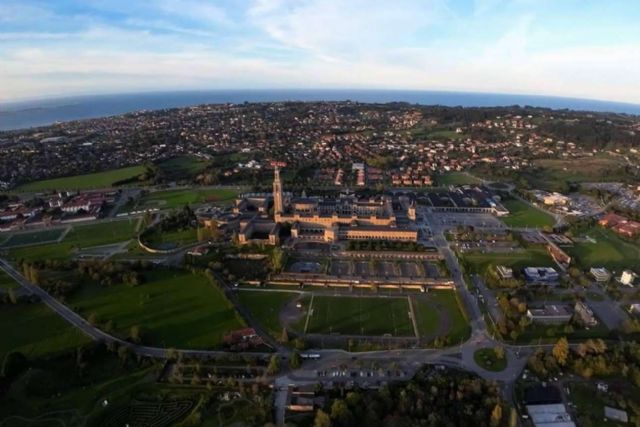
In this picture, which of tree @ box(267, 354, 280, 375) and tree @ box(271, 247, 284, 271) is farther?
tree @ box(271, 247, 284, 271)

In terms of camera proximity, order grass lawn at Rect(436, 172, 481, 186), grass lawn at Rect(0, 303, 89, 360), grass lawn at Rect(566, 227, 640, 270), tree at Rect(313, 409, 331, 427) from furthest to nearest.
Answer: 1. grass lawn at Rect(436, 172, 481, 186)
2. grass lawn at Rect(566, 227, 640, 270)
3. grass lawn at Rect(0, 303, 89, 360)
4. tree at Rect(313, 409, 331, 427)

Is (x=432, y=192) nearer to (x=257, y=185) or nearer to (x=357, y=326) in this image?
(x=257, y=185)

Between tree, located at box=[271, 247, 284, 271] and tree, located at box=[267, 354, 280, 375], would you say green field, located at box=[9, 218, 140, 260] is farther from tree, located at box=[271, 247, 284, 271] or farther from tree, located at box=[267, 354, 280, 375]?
tree, located at box=[267, 354, 280, 375]

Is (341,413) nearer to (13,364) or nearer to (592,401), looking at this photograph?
(592,401)

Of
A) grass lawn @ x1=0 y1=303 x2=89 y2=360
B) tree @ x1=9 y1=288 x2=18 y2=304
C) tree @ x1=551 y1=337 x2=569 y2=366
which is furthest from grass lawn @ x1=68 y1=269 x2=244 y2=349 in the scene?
tree @ x1=551 y1=337 x2=569 y2=366

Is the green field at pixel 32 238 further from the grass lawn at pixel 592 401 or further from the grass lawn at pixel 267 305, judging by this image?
the grass lawn at pixel 592 401

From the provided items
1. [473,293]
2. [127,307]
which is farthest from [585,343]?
[127,307]

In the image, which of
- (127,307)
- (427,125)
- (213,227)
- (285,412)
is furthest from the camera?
(427,125)
